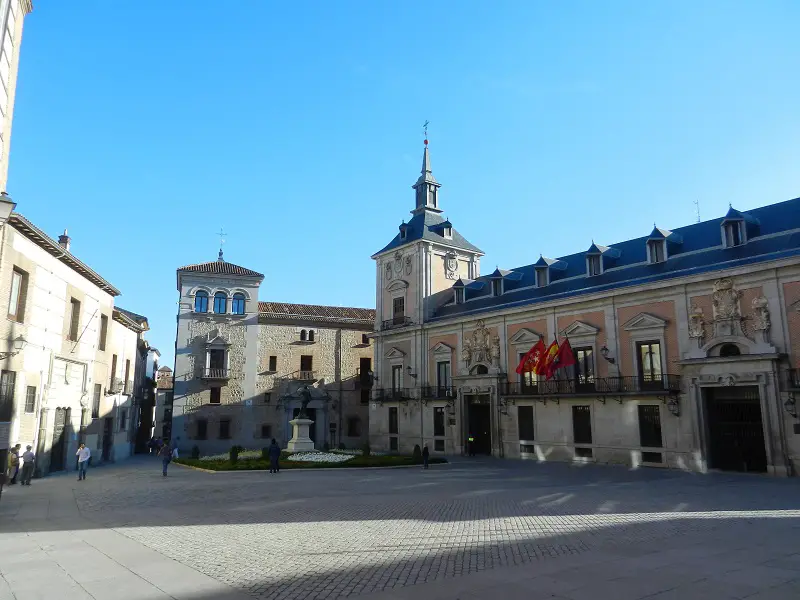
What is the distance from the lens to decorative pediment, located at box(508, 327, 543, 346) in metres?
33.5

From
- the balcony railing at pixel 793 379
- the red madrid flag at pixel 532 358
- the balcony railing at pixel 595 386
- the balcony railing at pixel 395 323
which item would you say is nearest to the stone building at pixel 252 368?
the balcony railing at pixel 395 323

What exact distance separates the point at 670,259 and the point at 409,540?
23.7m

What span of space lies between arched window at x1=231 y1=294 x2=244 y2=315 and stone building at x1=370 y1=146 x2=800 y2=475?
13399mm

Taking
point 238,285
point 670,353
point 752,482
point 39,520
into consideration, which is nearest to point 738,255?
point 670,353

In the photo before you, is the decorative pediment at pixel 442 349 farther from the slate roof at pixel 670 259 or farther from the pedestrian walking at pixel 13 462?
the pedestrian walking at pixel 13 462

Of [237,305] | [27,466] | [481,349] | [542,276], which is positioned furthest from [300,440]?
[542,276]

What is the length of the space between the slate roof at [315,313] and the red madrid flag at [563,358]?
24.1 meters

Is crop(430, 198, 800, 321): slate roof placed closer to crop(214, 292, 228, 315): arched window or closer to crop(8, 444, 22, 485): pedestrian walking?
crop(214, 292, 228, 315): arched window

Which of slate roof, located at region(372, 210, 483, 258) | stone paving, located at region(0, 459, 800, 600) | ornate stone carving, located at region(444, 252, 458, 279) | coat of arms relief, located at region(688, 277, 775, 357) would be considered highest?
slate roof, located at region(372, 210, 483, 258)

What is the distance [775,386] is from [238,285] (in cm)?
3794

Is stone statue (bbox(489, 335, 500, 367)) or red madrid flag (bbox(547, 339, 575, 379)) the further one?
stone statue (bbox(489, 335, 500, 367))

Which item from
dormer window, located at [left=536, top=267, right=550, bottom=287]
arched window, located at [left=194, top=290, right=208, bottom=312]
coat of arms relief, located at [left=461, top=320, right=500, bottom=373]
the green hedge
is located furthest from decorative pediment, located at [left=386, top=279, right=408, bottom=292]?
the green hedge

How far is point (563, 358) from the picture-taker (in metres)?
29.7

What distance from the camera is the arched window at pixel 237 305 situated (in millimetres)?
47531
